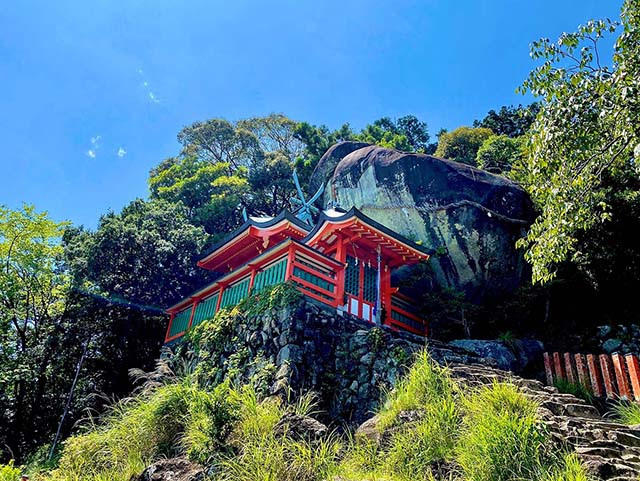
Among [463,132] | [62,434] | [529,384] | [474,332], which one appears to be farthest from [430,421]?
[463,132]

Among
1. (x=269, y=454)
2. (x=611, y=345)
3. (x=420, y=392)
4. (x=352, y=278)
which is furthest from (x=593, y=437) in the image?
(x=352, y=278)

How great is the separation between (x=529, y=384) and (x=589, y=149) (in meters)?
3.75

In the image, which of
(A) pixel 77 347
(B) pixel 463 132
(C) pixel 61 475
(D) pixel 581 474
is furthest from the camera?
(B) pixel 463 132

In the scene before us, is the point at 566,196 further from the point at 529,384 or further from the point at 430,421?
the point at 430,421

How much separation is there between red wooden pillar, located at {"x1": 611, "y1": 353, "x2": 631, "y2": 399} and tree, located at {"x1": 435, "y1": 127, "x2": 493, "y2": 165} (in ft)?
58.0

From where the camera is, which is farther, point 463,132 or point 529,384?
point 463,132

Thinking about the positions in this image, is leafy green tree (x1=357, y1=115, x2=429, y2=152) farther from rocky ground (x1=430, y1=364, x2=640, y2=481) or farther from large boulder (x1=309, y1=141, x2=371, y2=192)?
rocky ground (x1=430, y1=364, x2=640, y2=481)

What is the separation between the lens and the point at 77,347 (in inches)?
574

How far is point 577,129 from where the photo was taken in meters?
6.92

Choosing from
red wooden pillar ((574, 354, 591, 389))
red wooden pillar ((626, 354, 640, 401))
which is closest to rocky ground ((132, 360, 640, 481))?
red wooden pillar ((626, 354, 640, 401))

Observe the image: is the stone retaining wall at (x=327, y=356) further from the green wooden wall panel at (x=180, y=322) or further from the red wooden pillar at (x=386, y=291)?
the green wooden wall panel at (x=180, y=322)

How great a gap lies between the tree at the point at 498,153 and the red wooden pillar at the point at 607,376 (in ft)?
47.8

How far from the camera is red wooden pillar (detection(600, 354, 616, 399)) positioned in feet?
27.3

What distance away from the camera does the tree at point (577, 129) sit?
248 inches
